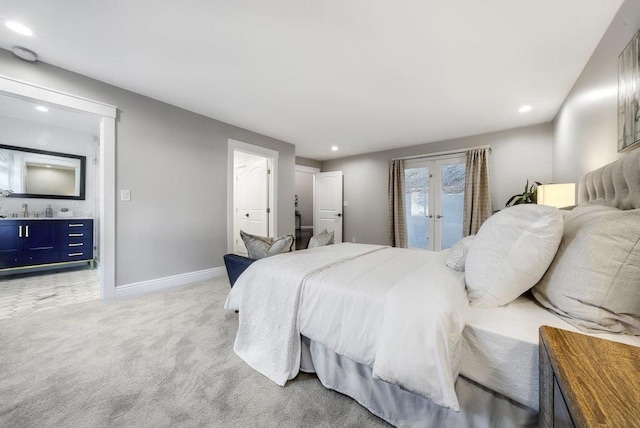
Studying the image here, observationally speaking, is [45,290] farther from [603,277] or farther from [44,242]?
[603,277]

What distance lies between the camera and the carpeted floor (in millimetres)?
1201

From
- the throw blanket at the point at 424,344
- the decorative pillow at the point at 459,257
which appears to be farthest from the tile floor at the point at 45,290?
the decorative pillow at the point at 459,257

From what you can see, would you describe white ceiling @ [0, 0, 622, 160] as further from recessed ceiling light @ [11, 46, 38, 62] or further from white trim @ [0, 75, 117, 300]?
white trim @ [0, 75, 117, 300]

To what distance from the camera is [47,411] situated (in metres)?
1.23

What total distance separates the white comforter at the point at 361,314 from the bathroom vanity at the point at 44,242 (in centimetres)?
389

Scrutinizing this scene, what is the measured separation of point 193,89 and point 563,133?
441 cm

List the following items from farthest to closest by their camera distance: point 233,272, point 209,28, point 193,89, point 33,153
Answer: point 33,153 < point 193,89 < point 233,272 < point 209,28

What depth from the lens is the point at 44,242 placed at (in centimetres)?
369

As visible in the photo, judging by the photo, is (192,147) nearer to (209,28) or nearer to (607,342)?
(209,28)

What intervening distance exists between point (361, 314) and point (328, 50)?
2.06 m

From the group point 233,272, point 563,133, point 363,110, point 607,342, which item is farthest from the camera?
point 363,110

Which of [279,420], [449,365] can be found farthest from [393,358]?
[279,420]

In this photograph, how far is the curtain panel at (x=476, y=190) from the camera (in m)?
4.03

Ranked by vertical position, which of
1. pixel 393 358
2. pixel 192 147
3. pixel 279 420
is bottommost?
pixel 279 420
